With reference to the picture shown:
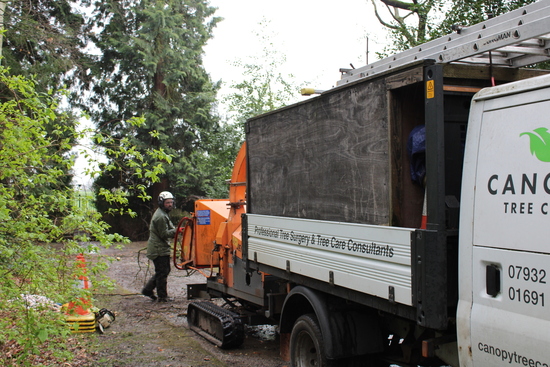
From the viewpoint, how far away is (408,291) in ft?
11.5

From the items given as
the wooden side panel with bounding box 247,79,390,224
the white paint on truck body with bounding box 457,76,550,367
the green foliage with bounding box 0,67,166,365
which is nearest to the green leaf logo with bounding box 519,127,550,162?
the white paint on truck body with bounding box 457,76,550,367

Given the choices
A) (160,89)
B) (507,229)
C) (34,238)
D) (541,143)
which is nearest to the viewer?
(541,143)

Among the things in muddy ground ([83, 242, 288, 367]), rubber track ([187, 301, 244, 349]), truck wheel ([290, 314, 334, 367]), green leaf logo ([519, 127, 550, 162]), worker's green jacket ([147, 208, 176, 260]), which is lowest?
muddy ground ([83, 242, 288, 367])

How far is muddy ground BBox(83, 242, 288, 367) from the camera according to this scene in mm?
6422

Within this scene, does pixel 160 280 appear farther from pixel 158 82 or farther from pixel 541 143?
pixel 158 82

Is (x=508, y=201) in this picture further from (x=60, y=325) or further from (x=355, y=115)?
(x=60, y=325)

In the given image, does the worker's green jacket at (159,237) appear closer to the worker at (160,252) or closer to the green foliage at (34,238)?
the worker at (160,252)

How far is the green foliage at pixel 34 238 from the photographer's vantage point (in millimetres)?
4879

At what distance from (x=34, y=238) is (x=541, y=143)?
181 inches

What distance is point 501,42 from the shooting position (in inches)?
137

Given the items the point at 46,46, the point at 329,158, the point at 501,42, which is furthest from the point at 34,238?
the point at 46,46

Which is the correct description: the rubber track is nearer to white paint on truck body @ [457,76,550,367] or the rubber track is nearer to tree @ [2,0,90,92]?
tree @ [2,0,90,92]

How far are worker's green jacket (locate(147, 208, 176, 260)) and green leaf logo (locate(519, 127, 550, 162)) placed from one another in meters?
7.92

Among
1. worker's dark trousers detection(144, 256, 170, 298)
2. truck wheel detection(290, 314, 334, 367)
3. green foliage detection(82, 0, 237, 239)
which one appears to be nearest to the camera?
truck wheel detection(290, 314, 334, 367)
